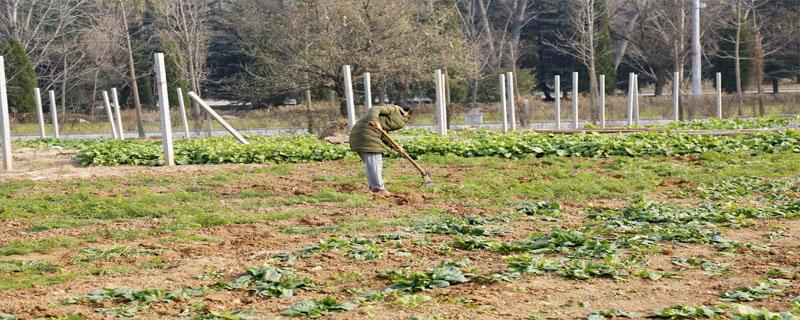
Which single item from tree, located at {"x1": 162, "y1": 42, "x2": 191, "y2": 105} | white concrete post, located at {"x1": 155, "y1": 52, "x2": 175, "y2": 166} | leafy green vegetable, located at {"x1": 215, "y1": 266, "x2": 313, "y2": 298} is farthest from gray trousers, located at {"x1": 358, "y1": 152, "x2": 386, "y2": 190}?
tree, located at {"x1": 162, "y1": 42, "x2": 191, "y2": 105}

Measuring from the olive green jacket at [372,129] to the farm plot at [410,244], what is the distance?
2.36 feet

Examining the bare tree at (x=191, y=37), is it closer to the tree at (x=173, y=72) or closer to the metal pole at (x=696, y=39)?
the tree at (x=173, y=72)

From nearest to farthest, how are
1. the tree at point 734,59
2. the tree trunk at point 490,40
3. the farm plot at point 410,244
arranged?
the farm plot at point 410,244
the tree at point 734,59
the tree trunk at point 490,40

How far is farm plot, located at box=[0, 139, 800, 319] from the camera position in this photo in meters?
7.41

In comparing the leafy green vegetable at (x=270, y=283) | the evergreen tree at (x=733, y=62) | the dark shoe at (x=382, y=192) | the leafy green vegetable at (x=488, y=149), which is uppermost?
the evergreen tree at (x=733, y=62)

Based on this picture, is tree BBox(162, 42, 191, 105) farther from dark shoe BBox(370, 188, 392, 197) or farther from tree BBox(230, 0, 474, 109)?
dark shoe BBox(370, 188, 392, 197)

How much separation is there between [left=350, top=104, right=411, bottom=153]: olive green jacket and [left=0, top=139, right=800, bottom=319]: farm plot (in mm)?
719

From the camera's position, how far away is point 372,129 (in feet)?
46.1

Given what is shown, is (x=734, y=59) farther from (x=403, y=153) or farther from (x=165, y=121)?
(x=403, y=153)

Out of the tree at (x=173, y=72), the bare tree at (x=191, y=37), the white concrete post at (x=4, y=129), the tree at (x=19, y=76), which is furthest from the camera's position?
the tree at (x=19, y=76)

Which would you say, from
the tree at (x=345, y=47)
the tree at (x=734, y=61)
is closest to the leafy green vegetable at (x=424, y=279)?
the tree at (x=345, y=47)

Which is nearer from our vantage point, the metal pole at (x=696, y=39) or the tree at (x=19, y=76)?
the metal pole at (x=696, y=39)

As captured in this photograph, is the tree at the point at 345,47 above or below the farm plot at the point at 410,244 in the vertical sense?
above

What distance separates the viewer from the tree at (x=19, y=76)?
43.4m
